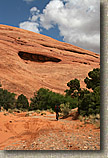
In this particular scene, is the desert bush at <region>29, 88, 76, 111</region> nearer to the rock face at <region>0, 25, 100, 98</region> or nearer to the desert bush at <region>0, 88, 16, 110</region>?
the desert bush at <region>0, 88, 16, 110</region>

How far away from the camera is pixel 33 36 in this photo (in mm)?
51188

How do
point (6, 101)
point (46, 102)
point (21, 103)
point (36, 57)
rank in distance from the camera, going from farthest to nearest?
point (36, 57)
point (46, 102)
point (21, 103)
point (6, 101)

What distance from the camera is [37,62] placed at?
Answer: 46406 mm

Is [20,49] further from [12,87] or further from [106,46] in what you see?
[106,46]

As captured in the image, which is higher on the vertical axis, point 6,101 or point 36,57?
point 36,57

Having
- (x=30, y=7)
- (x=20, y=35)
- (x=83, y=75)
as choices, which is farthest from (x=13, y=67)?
(x=30, y=7)

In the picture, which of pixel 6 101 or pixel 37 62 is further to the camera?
pixel 37 62

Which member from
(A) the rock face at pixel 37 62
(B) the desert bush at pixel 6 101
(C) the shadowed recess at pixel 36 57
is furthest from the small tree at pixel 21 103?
(C) the shadowed recess at pixel 36 57

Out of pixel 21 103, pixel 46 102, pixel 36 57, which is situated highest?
pixel 36 57

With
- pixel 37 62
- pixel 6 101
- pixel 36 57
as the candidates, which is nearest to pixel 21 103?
pixel 6 101

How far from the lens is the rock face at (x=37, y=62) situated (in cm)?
3459

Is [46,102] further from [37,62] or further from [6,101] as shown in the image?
[37,62]

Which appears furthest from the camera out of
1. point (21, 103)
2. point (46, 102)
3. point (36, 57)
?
point (36, 57)

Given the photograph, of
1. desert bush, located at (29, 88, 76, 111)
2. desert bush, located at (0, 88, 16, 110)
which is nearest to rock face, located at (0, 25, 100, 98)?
desert bush, located at (29, 88, 76, 111)
